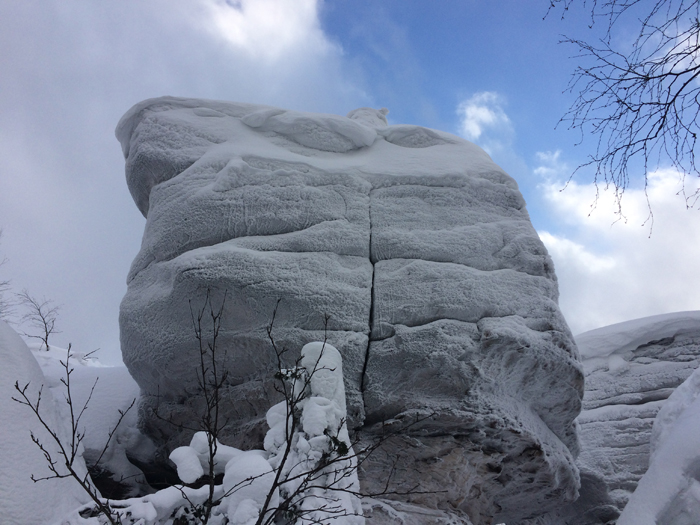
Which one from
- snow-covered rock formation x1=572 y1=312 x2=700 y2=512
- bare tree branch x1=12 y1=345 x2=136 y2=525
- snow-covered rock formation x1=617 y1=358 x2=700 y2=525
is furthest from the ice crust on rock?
bare tree branch x1=12 y1=345 x2=136 y2=525

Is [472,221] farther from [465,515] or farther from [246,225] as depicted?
[465,515]

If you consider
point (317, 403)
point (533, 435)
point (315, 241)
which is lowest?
point (533, 435)

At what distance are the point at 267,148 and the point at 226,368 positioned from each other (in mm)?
2409

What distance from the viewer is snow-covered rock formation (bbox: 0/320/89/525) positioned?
363cm

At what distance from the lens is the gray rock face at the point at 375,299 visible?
187 inches

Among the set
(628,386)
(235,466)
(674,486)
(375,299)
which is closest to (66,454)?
(235,466)

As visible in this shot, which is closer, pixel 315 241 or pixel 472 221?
pixel 315 241

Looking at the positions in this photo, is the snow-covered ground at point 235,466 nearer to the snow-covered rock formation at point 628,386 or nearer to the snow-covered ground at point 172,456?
the snow-covered ground at point 172,456

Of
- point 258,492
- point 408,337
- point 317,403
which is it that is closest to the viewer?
point 258,492

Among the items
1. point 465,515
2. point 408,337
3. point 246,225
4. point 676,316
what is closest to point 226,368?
point 246,225

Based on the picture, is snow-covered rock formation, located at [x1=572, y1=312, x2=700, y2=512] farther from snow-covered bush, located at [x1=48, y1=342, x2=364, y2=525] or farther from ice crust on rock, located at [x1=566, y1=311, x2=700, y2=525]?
snow-covered bush, located at [x1=48, y1=342, x2=364, y2=525]

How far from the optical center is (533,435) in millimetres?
5035

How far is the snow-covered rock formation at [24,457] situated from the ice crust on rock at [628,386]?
22.6 feet

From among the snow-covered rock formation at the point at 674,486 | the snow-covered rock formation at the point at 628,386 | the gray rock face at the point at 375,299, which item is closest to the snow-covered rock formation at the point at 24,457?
the gray rock face at the point at 375,299
